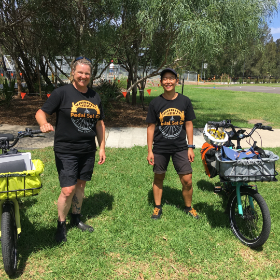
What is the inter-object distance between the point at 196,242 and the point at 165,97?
180 cm

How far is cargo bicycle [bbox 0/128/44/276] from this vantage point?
8.26 feet

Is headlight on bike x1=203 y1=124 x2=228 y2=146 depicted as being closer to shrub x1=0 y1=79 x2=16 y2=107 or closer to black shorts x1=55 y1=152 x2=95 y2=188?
black shorts x1=55 y1=152 x2=95 y2=188

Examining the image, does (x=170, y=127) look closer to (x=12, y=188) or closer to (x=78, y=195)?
(x=78, y=195)

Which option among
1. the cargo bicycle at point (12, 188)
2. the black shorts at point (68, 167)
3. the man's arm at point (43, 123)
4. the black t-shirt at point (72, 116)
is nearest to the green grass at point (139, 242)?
the cargo bicycle at point (12, 188)

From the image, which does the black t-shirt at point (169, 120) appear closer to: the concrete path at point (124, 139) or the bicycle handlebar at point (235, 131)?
the bicycle handlebar at point (235, 131)

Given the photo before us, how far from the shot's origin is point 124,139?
812cm

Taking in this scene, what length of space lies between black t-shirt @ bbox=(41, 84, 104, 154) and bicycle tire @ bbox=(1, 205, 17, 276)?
0.81m

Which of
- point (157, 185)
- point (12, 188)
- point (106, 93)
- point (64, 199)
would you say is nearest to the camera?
point (12, 188)

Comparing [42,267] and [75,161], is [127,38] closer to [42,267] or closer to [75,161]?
[75,161]

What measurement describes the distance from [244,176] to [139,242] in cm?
143

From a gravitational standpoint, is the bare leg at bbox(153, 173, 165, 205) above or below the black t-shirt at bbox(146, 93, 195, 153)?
below

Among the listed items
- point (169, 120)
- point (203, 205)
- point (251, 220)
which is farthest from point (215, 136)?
point (251, 220)

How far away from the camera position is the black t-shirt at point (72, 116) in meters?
2.95

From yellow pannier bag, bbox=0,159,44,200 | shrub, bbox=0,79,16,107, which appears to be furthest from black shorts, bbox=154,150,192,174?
shrub, bbox=0,79,16,107
